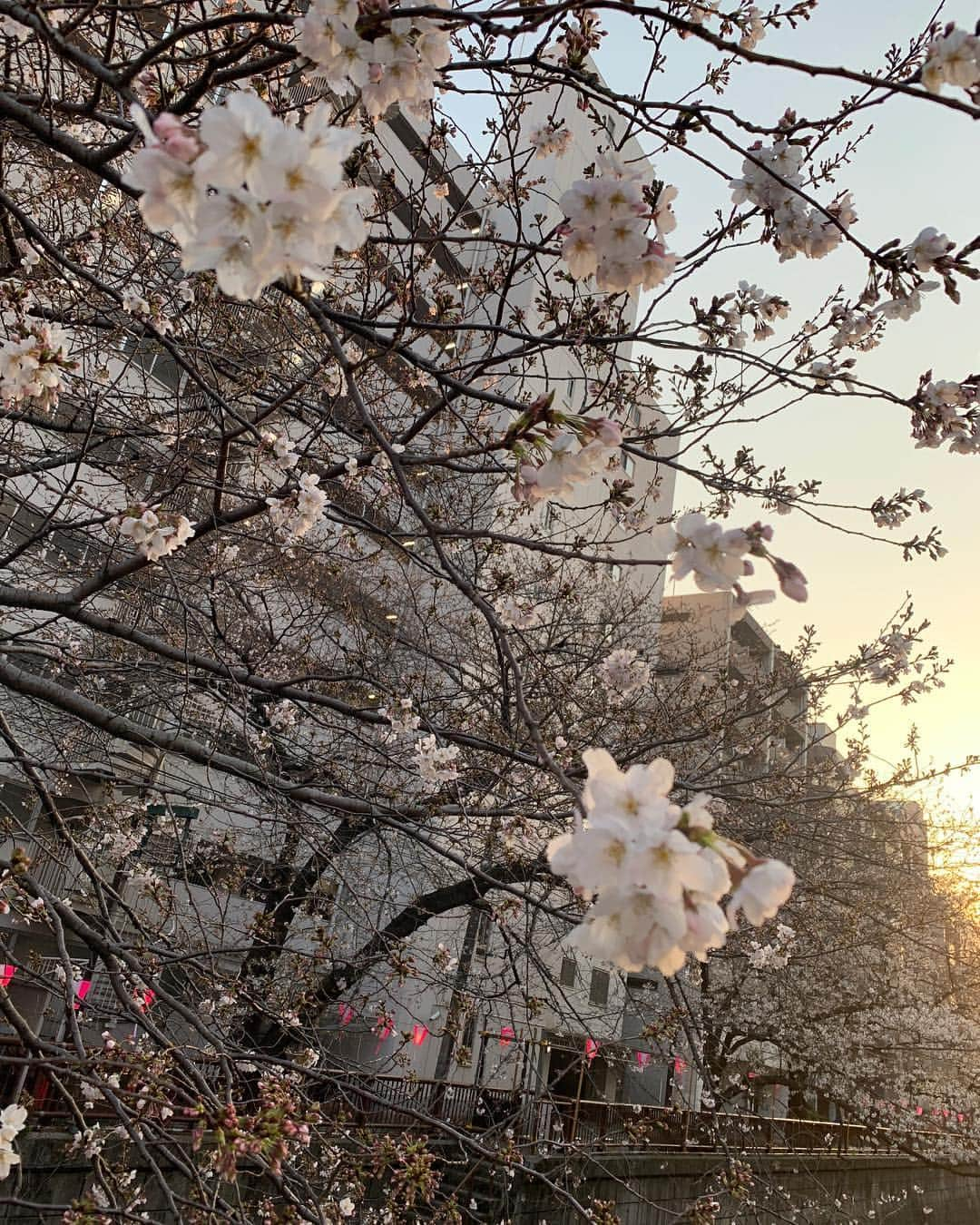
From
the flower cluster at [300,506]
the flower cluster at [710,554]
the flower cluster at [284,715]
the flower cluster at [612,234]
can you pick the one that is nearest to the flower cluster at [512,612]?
the flower cluster at [300,506]

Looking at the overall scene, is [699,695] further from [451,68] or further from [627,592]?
[451,68]

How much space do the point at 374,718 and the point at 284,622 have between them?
6.83 meters

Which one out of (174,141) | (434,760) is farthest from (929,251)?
(434,760)

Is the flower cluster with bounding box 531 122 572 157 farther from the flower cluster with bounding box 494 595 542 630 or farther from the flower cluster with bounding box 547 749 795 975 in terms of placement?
the flower cluster with bounding box 547 749 795 975

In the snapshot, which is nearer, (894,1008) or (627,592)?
(627,592)

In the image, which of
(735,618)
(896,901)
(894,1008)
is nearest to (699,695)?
(735,618)

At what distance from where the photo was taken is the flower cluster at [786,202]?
6.87 feet

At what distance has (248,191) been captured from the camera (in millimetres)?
1010

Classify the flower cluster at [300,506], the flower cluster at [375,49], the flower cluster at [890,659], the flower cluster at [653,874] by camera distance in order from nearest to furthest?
1. the flower cluster at [653,874]
2. the flower cluster at [375,49]
3. the flower cluster at [300,506]
4. the flower cluster at [890,659]

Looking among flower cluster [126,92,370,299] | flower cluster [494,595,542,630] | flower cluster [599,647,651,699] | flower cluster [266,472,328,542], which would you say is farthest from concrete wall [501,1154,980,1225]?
flower cluster [126,92,370,299]

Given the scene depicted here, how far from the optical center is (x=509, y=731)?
409 cm

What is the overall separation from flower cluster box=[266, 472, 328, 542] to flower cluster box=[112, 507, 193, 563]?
32 cm

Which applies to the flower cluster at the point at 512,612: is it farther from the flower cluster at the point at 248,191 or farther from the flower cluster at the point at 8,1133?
the flower cluster at the point at 248,191

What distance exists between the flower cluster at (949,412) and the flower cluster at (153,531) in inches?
87.0
